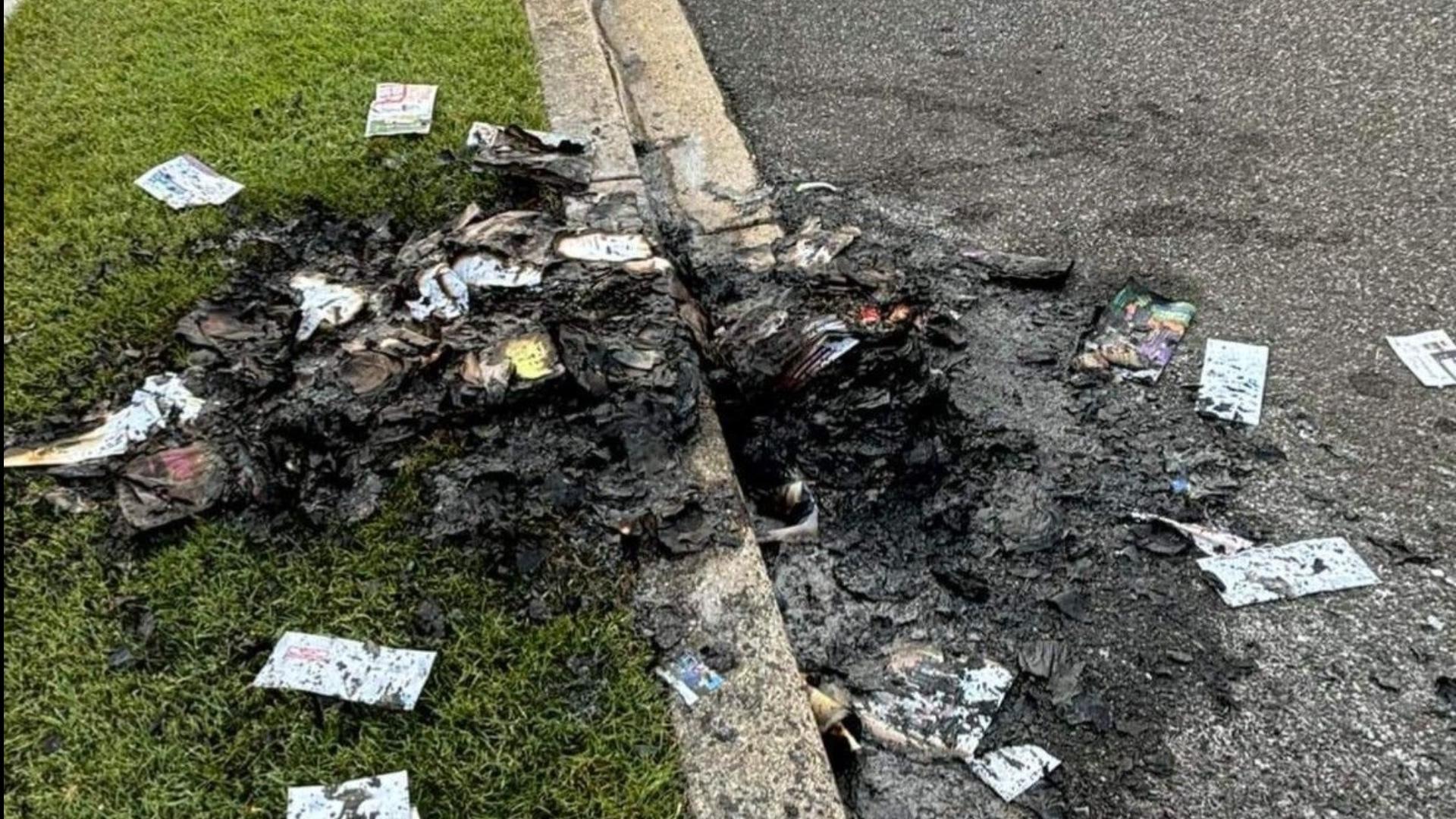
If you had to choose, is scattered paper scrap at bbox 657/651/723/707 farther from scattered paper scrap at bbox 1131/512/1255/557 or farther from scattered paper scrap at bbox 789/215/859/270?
scattered paper scrap at bbox 789/215/859/270

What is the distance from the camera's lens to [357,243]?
119 inches

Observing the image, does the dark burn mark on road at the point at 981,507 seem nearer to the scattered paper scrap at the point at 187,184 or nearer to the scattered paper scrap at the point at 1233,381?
the scattered paper scrap at the point at 1233,381

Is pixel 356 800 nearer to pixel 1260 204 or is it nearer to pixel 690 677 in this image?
pixel 690 677

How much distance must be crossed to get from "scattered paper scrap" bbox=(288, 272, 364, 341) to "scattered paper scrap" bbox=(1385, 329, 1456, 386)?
107 inches

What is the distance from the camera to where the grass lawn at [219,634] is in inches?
74.2

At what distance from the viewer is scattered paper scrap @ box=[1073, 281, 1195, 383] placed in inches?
111

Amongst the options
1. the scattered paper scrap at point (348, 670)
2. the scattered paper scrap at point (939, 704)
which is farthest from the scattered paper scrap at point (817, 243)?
the scattered paper scrap at point (348, 670)

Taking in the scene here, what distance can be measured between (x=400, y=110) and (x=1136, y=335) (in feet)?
7.91

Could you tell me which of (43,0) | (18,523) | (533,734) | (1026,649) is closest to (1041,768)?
(1026,649)

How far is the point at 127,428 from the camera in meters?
2.44

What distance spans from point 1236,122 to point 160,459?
11.4 feet

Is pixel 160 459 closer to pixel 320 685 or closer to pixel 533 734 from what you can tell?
pixel 320 685

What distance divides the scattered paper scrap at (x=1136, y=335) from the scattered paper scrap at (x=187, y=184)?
251cm

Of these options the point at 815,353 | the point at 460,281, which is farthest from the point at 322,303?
the point at 815,353
